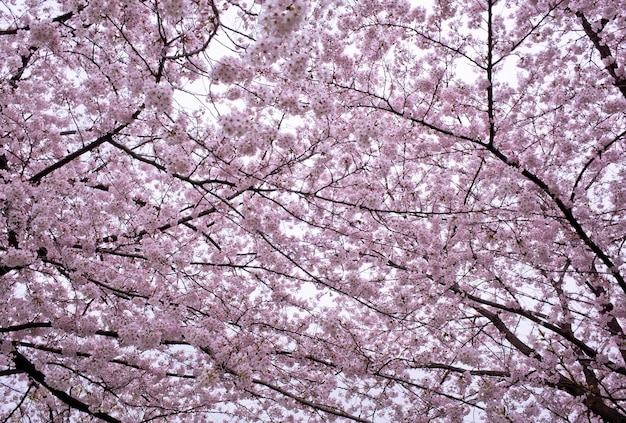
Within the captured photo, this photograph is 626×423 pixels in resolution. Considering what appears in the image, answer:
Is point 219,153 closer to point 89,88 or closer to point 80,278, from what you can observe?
point 89,88

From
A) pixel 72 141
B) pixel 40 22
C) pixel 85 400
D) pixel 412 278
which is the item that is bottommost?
pixel 85 400

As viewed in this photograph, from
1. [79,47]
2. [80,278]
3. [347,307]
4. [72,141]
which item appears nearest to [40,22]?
[79,47]

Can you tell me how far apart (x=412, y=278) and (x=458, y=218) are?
1425 millimetres

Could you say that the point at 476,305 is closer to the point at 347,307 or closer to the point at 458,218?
the point at 458,218

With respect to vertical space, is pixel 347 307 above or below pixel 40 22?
above

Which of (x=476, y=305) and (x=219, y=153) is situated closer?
(x=219, y=153)

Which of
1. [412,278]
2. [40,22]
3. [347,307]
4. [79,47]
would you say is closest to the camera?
[40,22]

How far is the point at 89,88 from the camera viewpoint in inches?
209

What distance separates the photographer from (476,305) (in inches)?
317

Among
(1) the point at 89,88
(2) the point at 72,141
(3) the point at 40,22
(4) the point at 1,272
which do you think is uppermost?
(2) the point at 72,141

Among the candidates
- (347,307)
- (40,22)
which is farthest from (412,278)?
(40,22)

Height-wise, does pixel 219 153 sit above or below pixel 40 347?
above

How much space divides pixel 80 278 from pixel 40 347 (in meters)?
1.81

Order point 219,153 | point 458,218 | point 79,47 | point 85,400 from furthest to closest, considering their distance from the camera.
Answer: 1. point 458,218
2. point 85,400
3. point 79,47
4. point 219,153
